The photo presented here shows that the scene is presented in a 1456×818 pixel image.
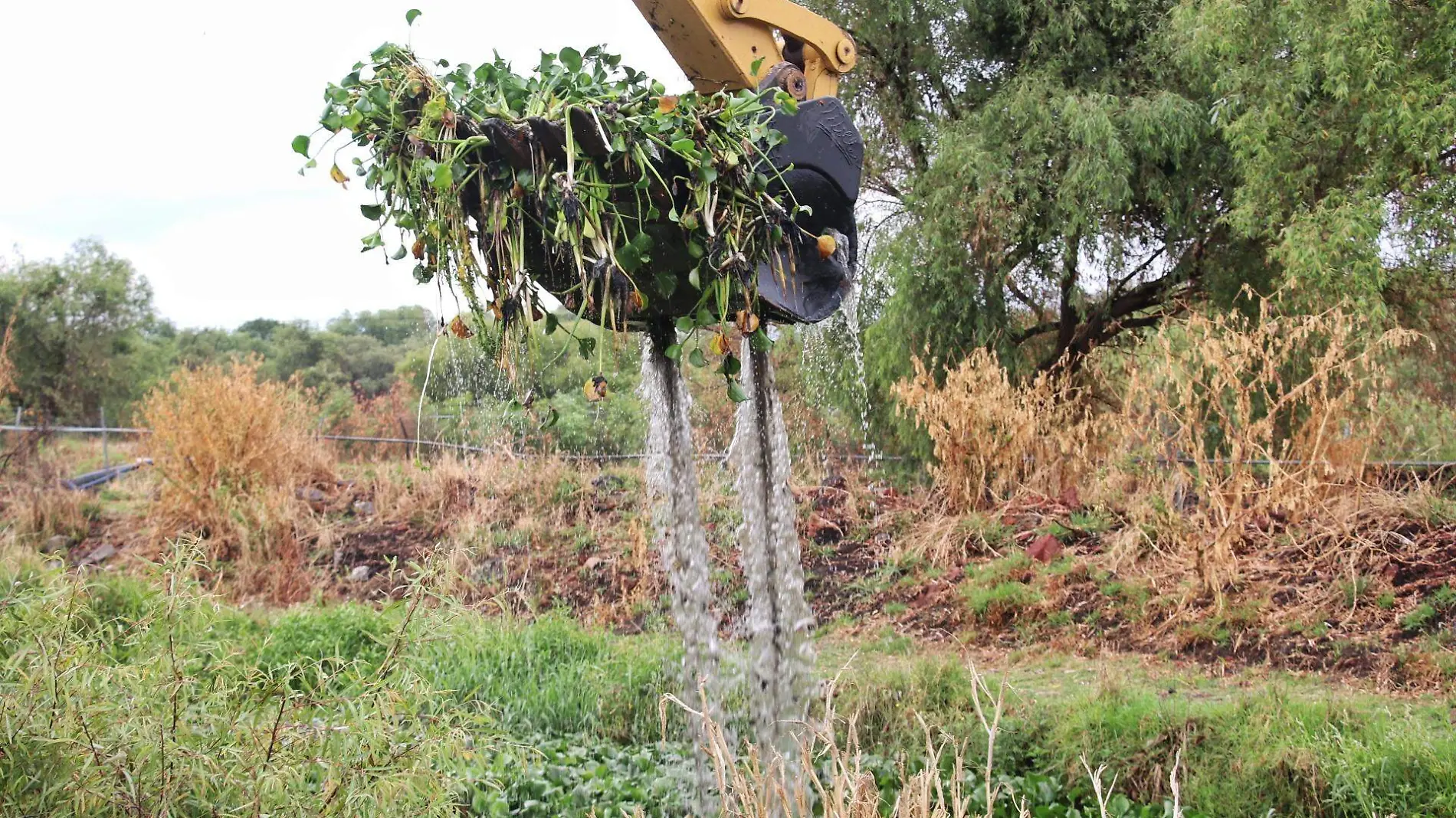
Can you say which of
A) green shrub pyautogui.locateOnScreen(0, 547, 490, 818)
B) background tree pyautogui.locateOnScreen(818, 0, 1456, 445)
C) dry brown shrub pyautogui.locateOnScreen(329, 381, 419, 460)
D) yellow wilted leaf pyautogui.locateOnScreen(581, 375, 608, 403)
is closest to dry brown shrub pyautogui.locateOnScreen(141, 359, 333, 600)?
background tree pyautogui.locateOnScreen(818, 0, 1456, 445)

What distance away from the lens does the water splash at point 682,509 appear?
128 inches

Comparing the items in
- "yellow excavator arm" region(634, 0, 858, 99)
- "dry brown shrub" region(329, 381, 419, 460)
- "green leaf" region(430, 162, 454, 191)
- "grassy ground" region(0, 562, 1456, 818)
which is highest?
"yellow excavator arm" region(634, 0, 858, 99)

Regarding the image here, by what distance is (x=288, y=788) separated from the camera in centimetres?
211

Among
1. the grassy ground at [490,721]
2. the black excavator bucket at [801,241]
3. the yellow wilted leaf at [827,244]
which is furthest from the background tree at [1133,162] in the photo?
the yellow wilted leaf at [827,244]

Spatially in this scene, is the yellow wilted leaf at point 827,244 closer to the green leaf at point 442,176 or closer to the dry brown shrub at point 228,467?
the green leaf at point 442,176

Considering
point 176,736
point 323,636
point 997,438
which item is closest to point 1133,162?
point 997,438

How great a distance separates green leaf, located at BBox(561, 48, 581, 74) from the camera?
7.93 feet

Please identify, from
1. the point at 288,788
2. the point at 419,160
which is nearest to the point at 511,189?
the point at 419,160

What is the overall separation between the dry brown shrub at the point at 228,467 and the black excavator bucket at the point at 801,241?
580 centimetres

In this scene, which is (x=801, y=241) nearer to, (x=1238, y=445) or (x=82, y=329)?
(x=1238, y=445)

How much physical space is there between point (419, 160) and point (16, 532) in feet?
26.2

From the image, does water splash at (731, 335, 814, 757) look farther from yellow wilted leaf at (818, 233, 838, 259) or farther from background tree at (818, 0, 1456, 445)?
background tree at (818, 0, 1456, 445)

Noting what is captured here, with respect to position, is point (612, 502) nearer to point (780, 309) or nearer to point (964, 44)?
point (964, 44)

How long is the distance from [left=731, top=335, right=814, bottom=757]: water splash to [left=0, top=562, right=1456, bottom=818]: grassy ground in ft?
0.85
